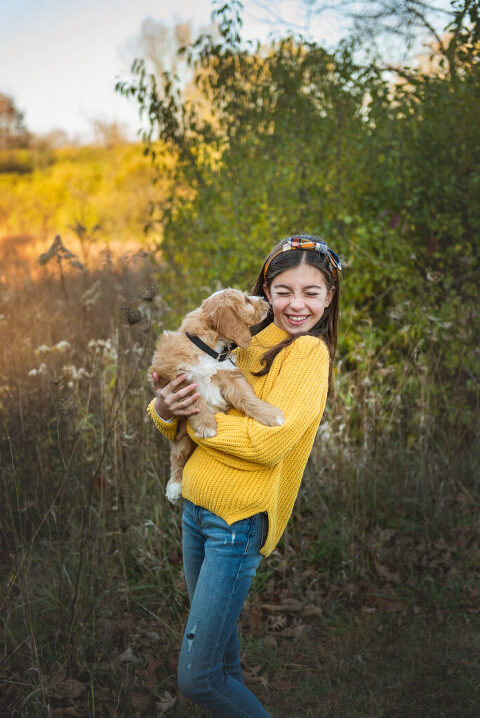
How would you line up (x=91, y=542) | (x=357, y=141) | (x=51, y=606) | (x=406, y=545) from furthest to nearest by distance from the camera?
(x=357, y=141), (x=406, y=545), (x=91, y=542), (x=51, y=606)

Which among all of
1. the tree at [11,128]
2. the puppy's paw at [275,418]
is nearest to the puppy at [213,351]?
the puppy's paw at [275,418]

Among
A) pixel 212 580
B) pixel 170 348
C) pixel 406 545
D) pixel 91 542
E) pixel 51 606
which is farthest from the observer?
pixel 406 545

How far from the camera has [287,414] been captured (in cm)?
202

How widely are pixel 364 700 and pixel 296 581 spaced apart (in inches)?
35.3

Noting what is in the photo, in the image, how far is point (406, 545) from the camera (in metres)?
4.16

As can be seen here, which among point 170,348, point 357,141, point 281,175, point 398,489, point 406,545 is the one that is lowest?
point 406,545

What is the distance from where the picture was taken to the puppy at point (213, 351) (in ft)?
7.80

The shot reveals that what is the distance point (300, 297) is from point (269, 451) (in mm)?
708

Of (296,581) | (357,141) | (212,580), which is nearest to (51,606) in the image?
(296,581)

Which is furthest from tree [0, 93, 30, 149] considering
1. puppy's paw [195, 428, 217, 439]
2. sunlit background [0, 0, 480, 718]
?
puppy's paw [195, 428, 217, 439]

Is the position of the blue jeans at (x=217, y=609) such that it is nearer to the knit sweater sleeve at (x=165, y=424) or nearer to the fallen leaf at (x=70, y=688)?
the knit sweater sleeve at (x=165, y=424)

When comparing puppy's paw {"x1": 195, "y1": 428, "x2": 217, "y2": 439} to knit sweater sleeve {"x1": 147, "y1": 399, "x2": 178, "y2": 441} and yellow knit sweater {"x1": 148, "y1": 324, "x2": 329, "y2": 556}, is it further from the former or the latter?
knit sweater sleeve {"x1": 147, "y1": 399, "x2": 178, "y2": 441}

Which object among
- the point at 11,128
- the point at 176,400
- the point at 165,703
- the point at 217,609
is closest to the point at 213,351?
the point at 176,400

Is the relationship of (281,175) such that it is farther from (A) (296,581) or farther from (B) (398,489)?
(A) (296,581)
